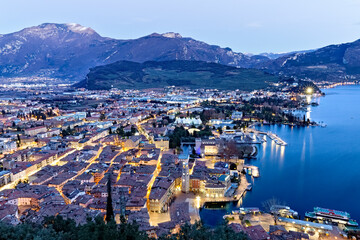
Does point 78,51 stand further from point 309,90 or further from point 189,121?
point 189,121

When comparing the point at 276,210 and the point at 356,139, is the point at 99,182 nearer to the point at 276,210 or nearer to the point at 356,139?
the point at 276,210

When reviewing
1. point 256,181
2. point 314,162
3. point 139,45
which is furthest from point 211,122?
point 139,45

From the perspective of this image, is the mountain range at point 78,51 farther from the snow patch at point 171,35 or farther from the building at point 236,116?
the building at point 236,116

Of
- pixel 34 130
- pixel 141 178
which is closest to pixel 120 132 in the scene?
pixel 34 130

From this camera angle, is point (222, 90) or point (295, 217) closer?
point (295, 217)

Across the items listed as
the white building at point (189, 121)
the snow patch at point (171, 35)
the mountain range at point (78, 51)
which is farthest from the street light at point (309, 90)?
the snow patch at point (171, 35)

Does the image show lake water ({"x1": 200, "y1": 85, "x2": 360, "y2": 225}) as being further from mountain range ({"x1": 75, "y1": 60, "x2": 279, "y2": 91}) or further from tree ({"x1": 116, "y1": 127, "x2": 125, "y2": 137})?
mountain range ({"x1": 75, "y1": 60, "x2": 279, "y2": 91})
